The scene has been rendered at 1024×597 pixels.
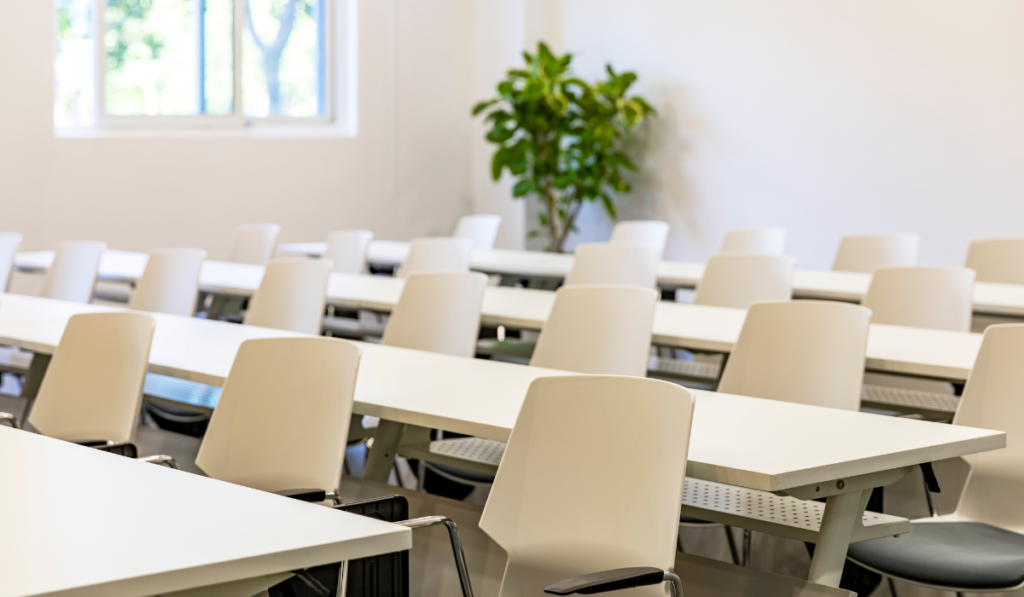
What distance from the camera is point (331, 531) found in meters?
1.60

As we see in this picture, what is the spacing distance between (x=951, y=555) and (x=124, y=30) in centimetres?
686

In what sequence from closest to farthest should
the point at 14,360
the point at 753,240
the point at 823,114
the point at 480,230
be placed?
the point at 14,360
the point at 753,240
the point at 480,230
the point at 823,114

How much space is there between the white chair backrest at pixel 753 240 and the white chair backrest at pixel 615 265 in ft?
3.56

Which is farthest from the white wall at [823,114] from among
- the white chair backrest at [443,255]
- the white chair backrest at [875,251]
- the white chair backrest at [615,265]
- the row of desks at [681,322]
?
the row of desks at [681,322]

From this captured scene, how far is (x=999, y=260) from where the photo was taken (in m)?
5.05

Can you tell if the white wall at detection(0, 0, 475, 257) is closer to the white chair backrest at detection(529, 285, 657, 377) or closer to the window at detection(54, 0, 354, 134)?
the window at detection(54, 0, 354, 134)

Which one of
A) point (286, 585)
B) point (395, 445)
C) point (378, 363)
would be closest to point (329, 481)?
point (286, 585)

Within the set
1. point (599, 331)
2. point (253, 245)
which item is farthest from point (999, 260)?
point (253, 245)

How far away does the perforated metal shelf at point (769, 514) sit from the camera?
7.43 ft

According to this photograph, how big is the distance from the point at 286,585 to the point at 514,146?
6471 mm

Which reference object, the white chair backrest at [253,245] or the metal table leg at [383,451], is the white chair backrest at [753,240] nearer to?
the white chair backrest at [253,245]

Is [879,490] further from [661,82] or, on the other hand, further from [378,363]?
[661,82]

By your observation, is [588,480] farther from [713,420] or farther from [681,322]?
[681,322]

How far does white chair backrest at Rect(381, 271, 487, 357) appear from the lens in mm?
3795
